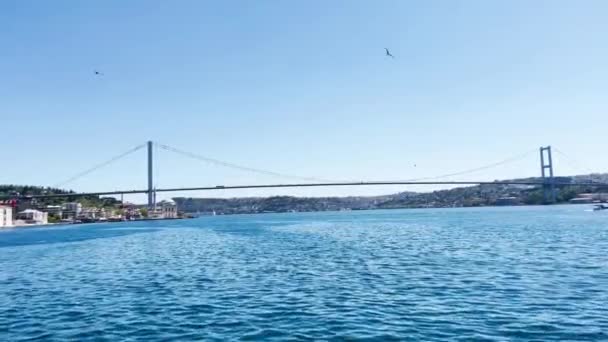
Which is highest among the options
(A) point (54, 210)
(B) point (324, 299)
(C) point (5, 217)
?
(A) point (54, 210)

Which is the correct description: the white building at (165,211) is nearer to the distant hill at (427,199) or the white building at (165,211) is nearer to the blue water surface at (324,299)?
the distant hill at (427,199)

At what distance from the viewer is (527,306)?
28.1ft

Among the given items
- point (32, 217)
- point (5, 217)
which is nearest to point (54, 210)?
point (32, 217)

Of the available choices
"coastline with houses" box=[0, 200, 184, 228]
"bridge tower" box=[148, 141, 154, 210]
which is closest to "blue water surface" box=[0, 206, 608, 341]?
"bridge tower" box=[148, 141, 154, 210]

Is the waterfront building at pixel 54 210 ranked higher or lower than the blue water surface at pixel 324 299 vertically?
higher

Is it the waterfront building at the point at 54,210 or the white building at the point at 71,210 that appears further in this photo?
the white building at the point at 71,210

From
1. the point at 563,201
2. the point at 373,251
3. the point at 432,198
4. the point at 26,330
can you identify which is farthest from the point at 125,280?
the point at 432,198

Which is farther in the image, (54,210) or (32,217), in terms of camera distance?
(54,210)

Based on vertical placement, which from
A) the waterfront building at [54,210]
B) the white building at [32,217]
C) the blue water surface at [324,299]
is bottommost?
the blue water surface at [324,299]

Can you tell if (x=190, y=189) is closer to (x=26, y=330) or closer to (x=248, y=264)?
(x=248, y=264)

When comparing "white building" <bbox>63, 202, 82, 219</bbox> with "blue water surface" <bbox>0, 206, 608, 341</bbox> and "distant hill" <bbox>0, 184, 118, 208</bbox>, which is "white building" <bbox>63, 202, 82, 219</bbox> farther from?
"blue water surface" <bbox>0, 206, 608, 341</bbox>

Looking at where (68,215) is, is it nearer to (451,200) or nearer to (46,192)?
A: (46,192)

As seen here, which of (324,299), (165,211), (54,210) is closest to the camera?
(324,299)

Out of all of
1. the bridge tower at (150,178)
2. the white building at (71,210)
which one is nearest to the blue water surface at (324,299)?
the bridge tower at (150,178)
